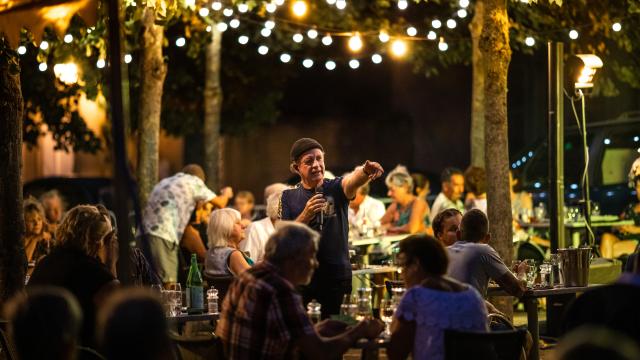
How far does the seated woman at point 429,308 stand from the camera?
22.0 ft

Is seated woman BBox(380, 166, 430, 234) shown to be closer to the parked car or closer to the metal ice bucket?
the parked car

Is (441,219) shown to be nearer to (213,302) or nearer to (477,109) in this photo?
(213,302)

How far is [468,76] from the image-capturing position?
3170 cm

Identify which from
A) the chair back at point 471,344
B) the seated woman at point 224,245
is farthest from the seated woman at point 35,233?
the chair back at point 471,344

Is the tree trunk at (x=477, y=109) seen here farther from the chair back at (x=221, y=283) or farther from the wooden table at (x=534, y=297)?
the chair back at (x=221, y=283)

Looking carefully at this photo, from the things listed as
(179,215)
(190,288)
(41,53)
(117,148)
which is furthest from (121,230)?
(179,215)

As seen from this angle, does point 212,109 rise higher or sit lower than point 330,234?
higher

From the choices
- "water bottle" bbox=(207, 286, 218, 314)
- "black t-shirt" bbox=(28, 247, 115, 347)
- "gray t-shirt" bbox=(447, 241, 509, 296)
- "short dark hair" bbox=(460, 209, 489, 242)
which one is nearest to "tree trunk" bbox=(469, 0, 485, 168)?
"short dark hair" bbox=(460, 209, 489, 242)

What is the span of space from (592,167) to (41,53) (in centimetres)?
819

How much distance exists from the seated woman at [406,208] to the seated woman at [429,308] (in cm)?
905

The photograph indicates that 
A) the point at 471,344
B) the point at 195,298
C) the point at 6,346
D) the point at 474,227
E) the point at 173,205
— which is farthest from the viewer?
the point at 173,205

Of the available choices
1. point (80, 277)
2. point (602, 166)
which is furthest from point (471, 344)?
point (602, 166)

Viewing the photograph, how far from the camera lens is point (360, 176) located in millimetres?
8516

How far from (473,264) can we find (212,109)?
1294cm
